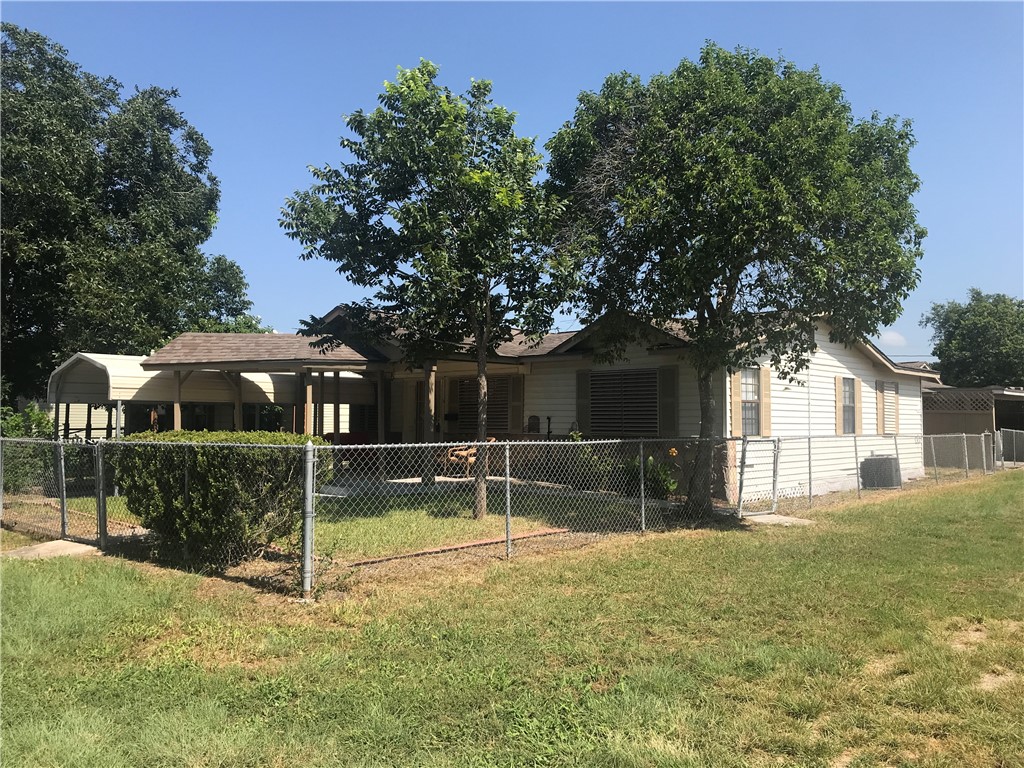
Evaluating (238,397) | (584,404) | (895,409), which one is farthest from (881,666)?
(895,409)

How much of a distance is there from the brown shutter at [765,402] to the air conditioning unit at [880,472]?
13.1 feet

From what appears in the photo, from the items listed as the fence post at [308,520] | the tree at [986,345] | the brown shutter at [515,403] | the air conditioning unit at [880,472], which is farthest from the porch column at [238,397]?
the tree at [986,345]

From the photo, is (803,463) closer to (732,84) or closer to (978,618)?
(732,84)

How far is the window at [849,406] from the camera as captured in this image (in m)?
16.0

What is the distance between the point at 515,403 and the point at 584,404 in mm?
2128

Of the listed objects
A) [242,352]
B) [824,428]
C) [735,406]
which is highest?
[242,352]

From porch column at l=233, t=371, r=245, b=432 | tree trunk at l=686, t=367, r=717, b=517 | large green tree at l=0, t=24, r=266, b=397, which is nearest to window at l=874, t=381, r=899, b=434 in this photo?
tree trunk at l=686, t=367, r=717, b=517

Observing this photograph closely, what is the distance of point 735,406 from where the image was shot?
41.9ft

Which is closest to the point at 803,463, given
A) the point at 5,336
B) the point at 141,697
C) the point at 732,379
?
the point at 732,379

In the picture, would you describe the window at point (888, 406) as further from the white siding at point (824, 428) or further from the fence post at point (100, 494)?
the fence post at point (100, 494)

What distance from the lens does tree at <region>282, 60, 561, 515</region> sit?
9203 mm

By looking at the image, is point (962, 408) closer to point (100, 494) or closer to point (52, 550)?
point (100, 494)

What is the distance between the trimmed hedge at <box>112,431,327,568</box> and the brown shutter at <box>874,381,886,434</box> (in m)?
15.0

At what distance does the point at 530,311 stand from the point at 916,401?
14332mm
